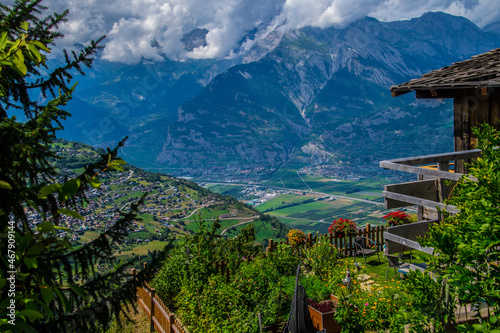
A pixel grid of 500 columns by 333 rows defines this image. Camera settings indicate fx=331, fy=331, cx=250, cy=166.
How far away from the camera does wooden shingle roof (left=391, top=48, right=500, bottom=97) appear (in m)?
4.70

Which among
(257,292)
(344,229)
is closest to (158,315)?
(257,292)

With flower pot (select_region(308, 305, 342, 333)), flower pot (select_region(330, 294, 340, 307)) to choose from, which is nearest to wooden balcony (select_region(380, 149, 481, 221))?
flower pot (select_region(308, 305, 342, 333))

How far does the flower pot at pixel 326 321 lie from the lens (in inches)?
225

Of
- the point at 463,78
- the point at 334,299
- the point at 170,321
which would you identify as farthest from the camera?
the point at 334,299

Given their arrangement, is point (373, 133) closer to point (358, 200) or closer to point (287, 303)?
point (358, 200)

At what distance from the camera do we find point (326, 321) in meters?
5.74

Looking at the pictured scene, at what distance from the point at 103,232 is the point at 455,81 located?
17.2ft

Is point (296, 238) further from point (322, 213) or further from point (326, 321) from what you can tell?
point (322, 213)

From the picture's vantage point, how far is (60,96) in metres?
2.89

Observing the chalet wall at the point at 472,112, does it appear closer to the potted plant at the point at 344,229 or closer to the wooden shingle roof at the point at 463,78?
the wooden shingle roof at the point at 463,78

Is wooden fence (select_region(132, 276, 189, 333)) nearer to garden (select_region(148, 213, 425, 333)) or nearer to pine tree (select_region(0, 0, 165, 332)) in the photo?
garden (select_region(148, 213, 425, 333))

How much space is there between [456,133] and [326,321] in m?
4.14

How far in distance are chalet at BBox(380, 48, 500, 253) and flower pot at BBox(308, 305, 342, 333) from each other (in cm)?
176

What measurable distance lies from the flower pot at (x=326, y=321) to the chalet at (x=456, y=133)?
1764mm
